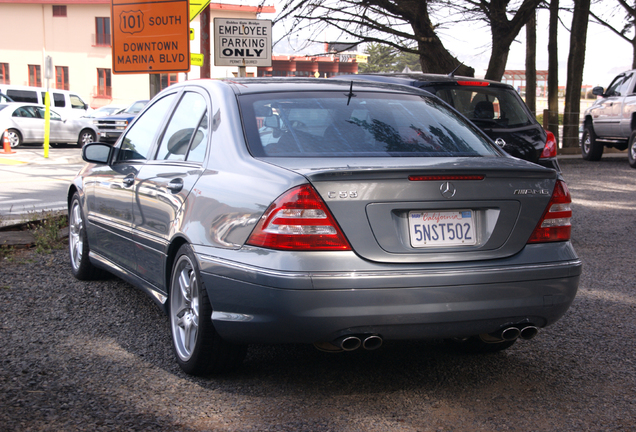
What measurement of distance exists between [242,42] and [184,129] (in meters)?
8.63

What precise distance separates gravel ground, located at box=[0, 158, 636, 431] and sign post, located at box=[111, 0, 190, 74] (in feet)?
17.1

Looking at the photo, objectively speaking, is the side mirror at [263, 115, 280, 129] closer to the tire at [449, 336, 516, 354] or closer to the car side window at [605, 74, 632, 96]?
the tire at [449, 336, 516, 354]

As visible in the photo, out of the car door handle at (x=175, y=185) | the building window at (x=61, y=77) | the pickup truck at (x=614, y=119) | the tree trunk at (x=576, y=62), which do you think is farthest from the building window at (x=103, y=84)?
the car door handle at (x=175, y=185)

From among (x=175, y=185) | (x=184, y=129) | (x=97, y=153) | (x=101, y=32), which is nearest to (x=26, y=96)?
(x=97, y=153)

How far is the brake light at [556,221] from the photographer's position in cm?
345

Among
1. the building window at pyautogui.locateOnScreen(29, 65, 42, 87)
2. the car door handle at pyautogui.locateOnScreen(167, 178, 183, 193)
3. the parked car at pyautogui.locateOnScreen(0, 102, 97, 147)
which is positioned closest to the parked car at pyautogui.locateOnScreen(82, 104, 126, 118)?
the parked car at pyautogui.locateOnScreen(0, 102, 97, 147)

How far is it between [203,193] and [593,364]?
7.73 feet

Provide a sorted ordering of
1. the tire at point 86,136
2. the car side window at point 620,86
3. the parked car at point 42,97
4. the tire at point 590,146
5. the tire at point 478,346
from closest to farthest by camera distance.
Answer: the tire at point 478,346
the car side window at point 620,86
the tire at point 590,146
the tire at point 86,136
the parked car at point 42,97

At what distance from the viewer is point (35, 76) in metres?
49.5

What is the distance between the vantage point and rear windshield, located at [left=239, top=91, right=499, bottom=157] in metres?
3.60

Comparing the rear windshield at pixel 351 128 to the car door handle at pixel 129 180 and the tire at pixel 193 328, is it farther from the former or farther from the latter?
the car door handle at pixel 129 180

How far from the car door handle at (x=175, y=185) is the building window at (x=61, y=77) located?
49.0 m

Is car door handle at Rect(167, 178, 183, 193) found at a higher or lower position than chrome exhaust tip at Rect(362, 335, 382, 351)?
higher

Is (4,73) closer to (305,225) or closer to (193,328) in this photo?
(193,328)
